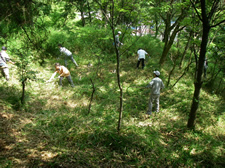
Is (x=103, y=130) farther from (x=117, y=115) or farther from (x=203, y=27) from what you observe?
(x=203, y=27)

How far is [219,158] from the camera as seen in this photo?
10.5 feet

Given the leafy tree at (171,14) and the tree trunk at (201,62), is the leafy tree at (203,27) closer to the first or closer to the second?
the tree trunk at (201,62)

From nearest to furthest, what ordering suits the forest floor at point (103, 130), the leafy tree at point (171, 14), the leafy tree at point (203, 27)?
1. the forest floor at point (103, 130)
2. the leafy tree at point (203, 27)
3. the leafy tree at point (171, 14)

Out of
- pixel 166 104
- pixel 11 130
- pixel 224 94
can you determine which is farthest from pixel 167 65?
pixel 11 130

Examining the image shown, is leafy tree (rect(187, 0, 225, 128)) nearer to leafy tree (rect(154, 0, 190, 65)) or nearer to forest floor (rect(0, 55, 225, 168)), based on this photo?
forest floor (rect(0, 55, 225, 168))

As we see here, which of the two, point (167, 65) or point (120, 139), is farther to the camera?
point (167, 65)

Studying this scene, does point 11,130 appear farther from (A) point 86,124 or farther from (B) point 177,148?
(B) point 177,148

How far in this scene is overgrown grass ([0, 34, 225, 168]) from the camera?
8.81 feet

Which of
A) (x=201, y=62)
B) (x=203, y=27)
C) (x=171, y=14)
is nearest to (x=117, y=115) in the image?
(x=201, y=62)


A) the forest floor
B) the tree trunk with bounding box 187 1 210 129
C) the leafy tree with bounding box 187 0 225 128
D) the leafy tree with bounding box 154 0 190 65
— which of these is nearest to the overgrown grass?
the forest floor

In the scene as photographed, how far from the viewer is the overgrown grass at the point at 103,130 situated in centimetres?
269

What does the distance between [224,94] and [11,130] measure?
27.7 feet

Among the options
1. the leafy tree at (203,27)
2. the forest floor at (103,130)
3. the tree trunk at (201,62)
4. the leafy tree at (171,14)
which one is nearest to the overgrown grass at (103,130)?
the forest floor at (103,130)

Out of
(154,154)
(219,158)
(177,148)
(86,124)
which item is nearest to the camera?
(154,154)
